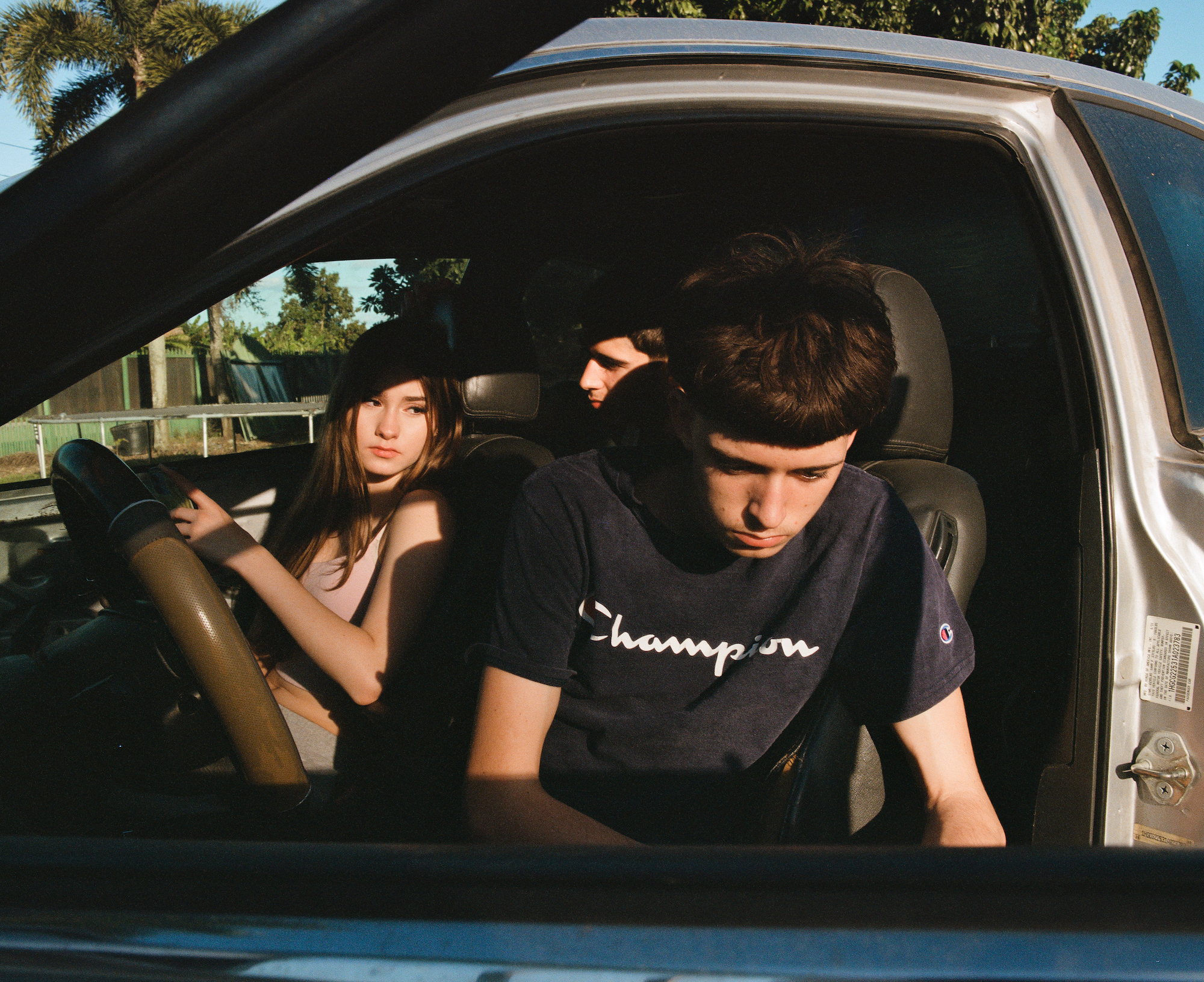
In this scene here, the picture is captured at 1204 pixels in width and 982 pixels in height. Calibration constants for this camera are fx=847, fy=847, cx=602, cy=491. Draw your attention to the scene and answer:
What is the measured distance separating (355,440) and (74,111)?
87 centimetres

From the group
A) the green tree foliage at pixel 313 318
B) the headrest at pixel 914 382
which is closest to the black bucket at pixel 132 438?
the green tree foliage at pixel 313 318

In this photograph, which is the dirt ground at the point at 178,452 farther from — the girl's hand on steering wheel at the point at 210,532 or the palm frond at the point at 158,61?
the palm frond at the point at 158,61

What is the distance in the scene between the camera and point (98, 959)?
24.5 inches

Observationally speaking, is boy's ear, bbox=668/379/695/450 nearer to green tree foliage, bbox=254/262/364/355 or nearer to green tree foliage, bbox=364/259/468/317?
green tree foliage, bbox=254/262/364/355

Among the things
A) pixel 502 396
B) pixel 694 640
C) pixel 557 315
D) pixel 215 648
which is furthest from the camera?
pixel 557 315

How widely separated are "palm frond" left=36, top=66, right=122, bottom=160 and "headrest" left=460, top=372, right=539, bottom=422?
39.4 inches

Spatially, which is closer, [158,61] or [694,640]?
[694,640]

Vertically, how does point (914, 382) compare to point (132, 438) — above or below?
above

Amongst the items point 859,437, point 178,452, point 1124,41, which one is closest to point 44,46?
point 178,452

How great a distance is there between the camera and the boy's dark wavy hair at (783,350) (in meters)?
1.28

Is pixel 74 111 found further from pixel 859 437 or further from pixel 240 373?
pixel 859 437

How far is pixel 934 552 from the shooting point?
1607 millimetres

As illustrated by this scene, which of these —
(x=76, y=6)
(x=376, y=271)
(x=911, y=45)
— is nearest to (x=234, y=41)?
(x=911, y=45)

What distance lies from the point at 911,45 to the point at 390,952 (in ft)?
4.84
